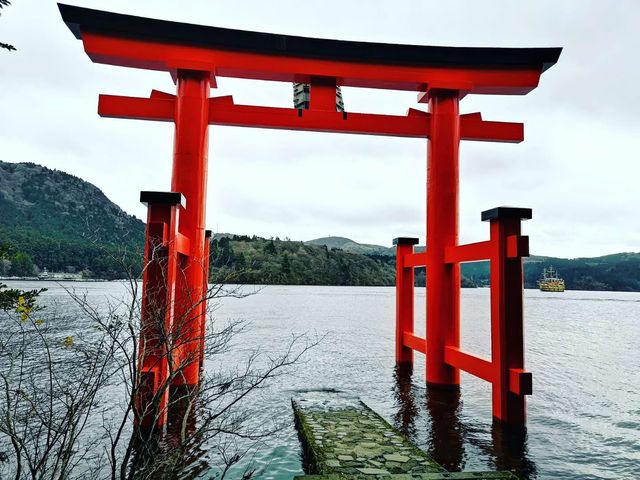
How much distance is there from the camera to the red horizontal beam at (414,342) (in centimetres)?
931

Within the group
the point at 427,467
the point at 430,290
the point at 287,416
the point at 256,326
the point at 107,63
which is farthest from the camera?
the point at 256,326

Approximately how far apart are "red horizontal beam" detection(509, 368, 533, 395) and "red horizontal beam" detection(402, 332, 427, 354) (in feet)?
9.49

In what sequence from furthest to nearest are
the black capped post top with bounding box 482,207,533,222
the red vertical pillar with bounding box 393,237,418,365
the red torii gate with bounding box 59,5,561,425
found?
1. the red vertical pillar with bounding box 393,237,418,365
2. the red torii gate with bounding box 59,5,561,425
3. the black capped post top with bounding box 482,207,533,222

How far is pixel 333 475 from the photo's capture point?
415 cm

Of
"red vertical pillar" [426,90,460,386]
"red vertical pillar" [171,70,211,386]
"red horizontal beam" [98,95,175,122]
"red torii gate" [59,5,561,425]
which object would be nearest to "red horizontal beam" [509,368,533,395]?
"red torii gate" [59,5,561,425]

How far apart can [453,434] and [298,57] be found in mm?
6798

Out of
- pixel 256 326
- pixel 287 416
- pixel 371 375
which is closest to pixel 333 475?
pixel 287 416

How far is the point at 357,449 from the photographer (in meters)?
5.17

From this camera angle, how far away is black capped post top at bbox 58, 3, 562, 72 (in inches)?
293

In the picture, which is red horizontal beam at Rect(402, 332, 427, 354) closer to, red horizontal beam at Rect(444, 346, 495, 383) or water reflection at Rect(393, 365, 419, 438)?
water reflection at Rect(393, 365, 419, 438)

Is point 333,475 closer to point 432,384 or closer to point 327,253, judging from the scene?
point 432,384

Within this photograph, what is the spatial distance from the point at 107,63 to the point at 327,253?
311ft

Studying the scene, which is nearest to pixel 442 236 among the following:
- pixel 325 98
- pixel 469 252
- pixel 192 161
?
pixel 469 252

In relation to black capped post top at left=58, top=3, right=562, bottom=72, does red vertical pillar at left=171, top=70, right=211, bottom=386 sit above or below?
below
